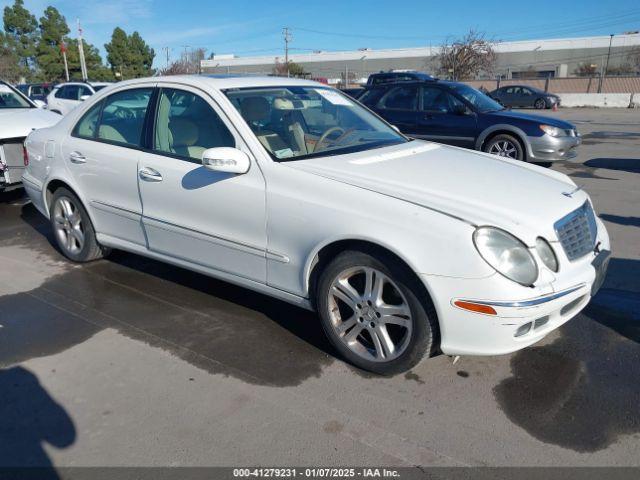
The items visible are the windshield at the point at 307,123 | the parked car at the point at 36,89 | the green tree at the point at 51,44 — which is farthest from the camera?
the green tree at the point at 51,44

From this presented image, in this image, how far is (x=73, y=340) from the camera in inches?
148

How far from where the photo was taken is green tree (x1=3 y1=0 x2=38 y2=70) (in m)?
55.6

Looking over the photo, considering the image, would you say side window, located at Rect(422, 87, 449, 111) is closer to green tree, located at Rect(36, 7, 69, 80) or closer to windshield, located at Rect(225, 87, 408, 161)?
windshield, located at Rect(225, 87, 408, 161)

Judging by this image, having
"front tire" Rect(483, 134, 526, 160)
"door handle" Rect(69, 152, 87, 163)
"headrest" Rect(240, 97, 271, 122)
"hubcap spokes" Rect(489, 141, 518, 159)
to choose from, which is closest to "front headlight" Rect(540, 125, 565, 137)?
"front tire" Rect(483, 134, 526, 160)

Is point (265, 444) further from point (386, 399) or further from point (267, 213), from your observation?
point (267, 213)

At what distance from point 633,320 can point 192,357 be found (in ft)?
10.1

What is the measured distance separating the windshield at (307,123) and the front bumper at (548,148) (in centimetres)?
543

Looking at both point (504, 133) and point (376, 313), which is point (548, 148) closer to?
point (504, 133)

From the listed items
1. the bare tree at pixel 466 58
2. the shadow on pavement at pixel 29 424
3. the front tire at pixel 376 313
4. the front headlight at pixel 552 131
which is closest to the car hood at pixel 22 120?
the shadow on pavement at pixel 29 424

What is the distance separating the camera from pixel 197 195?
3764 mm

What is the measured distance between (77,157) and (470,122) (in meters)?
6.84

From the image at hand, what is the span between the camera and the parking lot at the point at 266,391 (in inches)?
104

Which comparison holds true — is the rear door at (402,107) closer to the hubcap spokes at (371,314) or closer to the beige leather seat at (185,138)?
the beige leather seat at (185,138)

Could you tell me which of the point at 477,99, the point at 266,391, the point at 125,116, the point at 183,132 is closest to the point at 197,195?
the point at 183,132
